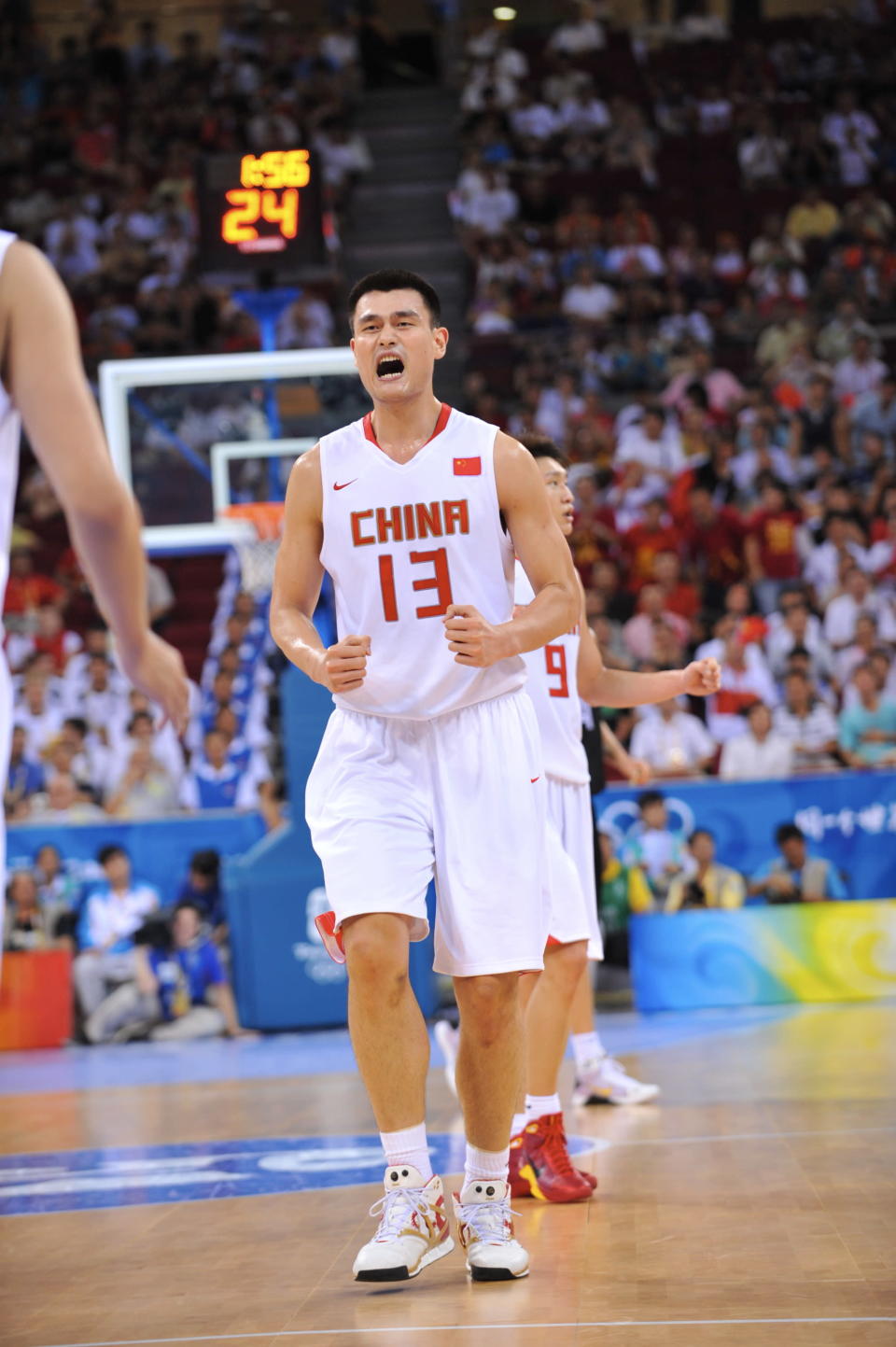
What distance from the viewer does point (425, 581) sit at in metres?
4.06

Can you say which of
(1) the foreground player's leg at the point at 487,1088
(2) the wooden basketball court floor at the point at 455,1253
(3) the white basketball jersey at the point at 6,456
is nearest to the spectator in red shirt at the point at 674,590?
(2) the wooden basketball court floor at the point at 455,1253

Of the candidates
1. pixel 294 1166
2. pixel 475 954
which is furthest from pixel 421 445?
pixel 294 1166

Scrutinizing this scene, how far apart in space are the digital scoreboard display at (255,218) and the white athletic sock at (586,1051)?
4.66 meters

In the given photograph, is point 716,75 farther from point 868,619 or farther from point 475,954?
point 475,954

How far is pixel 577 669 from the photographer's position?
217 inches

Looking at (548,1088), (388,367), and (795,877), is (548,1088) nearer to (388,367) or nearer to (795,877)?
(388,367)

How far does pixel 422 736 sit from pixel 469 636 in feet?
1.30

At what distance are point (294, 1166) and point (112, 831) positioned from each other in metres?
5.45

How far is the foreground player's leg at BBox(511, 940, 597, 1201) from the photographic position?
15.9 feet

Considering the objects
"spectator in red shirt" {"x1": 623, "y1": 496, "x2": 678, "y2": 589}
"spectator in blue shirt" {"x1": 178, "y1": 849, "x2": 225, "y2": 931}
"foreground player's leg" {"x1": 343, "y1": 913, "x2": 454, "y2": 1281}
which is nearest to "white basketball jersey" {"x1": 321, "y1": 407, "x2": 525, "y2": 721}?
"foreground player's leg" {"x1": 343, "y1": 913, "x2": 454, "y2": 1281}

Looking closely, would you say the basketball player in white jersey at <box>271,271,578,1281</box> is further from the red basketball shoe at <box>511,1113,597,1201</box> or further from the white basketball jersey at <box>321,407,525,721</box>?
the red basketball shoe at <box>511,1113,597,1201</box>

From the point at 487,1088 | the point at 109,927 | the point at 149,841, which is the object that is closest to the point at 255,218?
the point at 149,841

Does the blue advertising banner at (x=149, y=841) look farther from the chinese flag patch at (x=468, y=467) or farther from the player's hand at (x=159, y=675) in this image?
the player's hand at (x=159, y=675)

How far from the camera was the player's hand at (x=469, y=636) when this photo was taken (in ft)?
12.4
